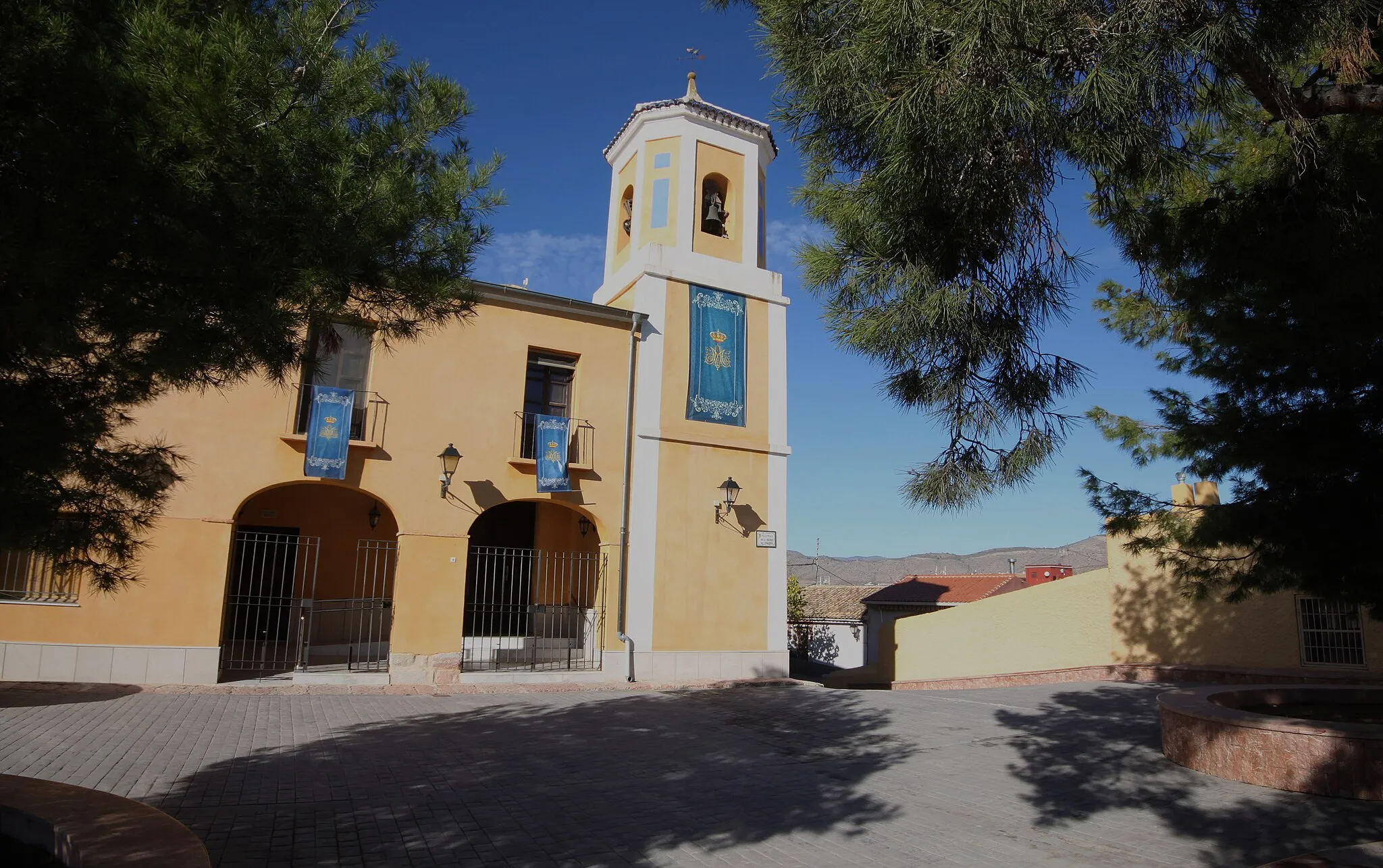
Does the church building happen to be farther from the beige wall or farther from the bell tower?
the beige wall

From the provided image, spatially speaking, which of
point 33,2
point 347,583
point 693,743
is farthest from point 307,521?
point 33,2

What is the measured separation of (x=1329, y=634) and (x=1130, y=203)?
10705 millimetres

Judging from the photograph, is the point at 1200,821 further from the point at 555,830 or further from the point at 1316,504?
the point at 555,830

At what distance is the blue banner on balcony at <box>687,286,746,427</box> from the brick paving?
5645mm

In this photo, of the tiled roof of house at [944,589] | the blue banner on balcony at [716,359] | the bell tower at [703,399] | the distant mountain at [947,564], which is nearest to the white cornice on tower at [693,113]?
A: the bell tower at [703,399]

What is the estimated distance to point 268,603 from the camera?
12.4 metres

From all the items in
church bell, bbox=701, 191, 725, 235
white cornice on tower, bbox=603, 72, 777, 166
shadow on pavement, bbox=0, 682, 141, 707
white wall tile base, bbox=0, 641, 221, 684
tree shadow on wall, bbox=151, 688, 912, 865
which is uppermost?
white cornice on tower, bbox=603, 72, 777, 166

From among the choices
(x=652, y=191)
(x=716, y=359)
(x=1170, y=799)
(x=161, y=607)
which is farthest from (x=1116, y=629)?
(x=161, y=607)

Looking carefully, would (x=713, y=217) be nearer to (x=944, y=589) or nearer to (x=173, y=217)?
(x=173, y=217)

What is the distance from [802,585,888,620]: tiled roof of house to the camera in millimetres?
32688

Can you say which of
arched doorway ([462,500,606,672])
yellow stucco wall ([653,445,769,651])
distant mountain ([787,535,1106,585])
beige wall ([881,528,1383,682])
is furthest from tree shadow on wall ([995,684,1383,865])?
distant mountain ([787,535,1106,585])

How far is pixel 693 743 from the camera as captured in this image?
8.23 m

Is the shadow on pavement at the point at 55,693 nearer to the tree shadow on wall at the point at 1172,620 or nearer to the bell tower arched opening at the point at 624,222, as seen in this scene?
the bell tower arched opening at the point at 624,222

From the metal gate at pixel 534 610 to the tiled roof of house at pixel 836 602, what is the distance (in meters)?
18.1
